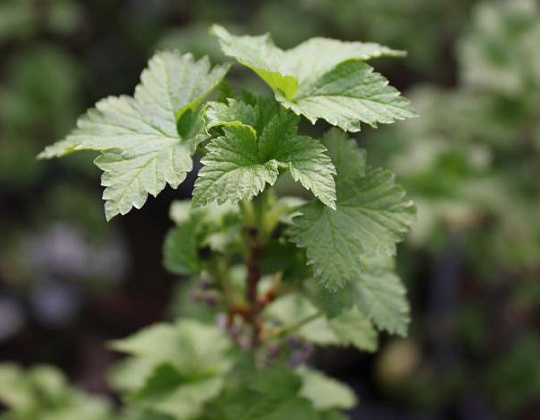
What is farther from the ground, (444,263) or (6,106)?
(6,106)

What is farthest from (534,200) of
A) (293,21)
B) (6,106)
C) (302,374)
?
(6,106)

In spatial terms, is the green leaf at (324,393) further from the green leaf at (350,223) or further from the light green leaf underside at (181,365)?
the green leaf at (350,223)

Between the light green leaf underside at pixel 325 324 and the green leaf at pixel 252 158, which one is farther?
the light green leaf underside at pixel 325 324

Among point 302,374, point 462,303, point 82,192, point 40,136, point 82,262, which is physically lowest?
point 302,374

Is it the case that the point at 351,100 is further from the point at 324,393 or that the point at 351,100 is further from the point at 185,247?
the point at 324,393

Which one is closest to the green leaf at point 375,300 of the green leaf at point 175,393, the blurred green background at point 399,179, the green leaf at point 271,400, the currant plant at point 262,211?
the currant plant at point 262,211

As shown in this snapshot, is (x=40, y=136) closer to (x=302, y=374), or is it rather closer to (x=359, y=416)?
(x=359, y=416)

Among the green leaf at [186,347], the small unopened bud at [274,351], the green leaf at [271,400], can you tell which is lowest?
the green leaf at [271,400]

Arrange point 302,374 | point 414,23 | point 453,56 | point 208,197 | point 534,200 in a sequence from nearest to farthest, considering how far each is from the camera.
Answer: point 208,197, point 302,374, point 534,200, point 414,23, point 453,56

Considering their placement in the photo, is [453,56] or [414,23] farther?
[453,56]
